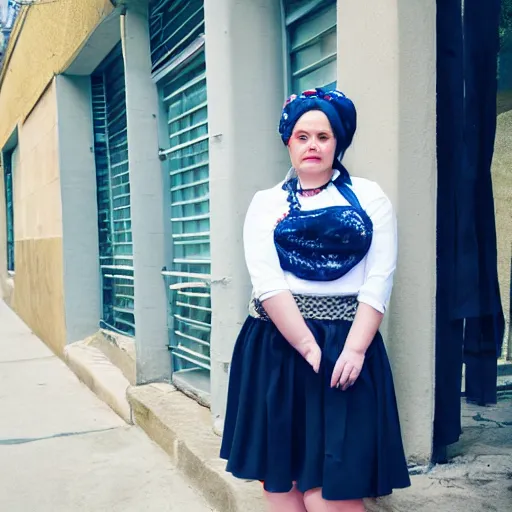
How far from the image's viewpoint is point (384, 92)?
91.2 inches

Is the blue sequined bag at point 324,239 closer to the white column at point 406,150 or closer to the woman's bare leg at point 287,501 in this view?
the white column at point 406,150

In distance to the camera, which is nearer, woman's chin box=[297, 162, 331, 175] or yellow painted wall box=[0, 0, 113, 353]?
woman's chin box=[297, 162, 331, 175]

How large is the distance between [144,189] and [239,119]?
4.92 feet

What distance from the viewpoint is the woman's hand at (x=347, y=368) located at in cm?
188

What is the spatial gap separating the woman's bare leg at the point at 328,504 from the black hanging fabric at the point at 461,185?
66 cm

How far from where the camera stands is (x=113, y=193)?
585 cm

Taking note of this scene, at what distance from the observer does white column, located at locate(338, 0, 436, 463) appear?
2291 mm

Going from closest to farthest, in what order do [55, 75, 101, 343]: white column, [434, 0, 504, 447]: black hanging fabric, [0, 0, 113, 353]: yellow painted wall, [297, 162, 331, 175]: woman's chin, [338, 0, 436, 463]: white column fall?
1. [297, 162, 331, 175]: woman's chin
2. [338, 0, 436, 463]: white column
3. [434, 0, 504, 447]: black hanging fabric
4. [0, 0, 113, 353]: yellow painted wall
5. [55, 75, 101, 343]: white column

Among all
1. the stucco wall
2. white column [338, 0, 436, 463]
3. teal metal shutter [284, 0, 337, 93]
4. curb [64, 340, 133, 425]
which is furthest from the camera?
the stucco wall

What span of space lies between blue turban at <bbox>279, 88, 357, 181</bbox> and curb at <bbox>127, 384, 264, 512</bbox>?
1556 millimetres

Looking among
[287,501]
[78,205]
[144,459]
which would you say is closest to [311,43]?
[287,501]

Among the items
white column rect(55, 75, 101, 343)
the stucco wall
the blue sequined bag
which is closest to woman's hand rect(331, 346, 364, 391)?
the blue sequined bag

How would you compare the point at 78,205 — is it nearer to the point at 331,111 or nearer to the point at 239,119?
the point at 239,119

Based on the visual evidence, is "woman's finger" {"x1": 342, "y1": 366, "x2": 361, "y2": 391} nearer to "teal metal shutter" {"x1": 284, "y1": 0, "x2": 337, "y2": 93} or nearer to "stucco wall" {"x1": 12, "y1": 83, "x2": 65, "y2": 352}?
"teal metal shutter" {"x1": 284, "y1": 0, "x2": 337, "y2": 93}
